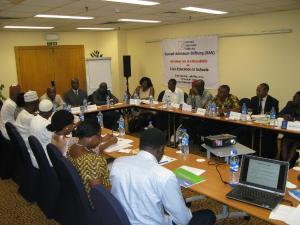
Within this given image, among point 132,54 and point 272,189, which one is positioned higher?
point 132,54

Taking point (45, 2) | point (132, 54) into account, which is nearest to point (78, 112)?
point (45, 2)

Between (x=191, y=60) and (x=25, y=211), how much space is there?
5.65 metres

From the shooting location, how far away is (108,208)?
1659 millimetres

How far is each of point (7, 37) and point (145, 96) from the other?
413 centimetres

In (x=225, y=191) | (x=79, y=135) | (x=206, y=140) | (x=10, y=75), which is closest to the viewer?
(x=225, y=191)

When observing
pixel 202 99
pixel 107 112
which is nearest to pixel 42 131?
pixel 107 112

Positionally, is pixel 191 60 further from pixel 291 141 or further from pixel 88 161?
pixel 88 161

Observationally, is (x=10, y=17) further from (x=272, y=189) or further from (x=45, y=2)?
(x=272, y=189)

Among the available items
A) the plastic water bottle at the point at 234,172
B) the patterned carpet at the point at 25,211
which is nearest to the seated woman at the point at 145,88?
the patterned carpet at the point at 25,211

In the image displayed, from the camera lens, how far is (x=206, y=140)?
10.7 ft

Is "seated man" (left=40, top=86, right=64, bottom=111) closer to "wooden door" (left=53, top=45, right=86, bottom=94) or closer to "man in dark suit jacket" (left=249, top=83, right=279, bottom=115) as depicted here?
"wooden door" (left=53, top=45, right=86, bottom=94)

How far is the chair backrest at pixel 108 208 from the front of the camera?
162 cm

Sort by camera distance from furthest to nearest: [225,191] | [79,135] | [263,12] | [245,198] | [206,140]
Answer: [263,12]
[206,140]
[79,135]
[225,191]
[245,198]

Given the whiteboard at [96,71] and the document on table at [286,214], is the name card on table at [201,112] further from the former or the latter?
the whiteboard at [96,71]
